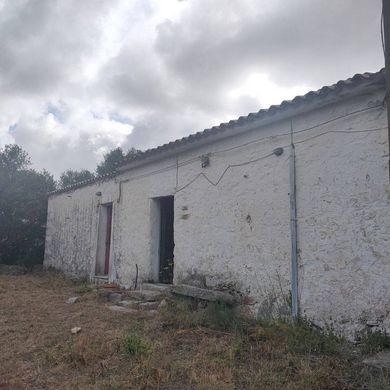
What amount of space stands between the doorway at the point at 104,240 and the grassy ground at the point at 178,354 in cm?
454

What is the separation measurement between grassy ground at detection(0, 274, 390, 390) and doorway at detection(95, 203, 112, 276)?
4.54m

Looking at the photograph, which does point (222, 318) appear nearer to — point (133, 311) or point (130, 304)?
point (133, 311)

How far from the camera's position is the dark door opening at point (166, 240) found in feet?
29.2

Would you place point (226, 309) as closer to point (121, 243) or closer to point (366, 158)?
point (366, 158)

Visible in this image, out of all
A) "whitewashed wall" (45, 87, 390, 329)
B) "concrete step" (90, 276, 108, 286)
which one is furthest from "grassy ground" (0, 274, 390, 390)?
"concrete step" (90, 276, 108, 286)

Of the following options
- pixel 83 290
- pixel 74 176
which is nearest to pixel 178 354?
pixel 83 290

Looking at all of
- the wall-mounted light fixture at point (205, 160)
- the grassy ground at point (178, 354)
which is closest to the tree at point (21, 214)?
the grassy ground at point (178, 354)

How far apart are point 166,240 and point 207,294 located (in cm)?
295

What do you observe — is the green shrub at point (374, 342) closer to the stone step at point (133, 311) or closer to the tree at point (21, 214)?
the stone step at point (133, 311)

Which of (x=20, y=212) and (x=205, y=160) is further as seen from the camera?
(x=20, y=212)

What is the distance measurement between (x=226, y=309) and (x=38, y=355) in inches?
105

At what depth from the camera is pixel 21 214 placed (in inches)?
571

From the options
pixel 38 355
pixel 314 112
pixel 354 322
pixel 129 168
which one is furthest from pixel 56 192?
pixel 354 322

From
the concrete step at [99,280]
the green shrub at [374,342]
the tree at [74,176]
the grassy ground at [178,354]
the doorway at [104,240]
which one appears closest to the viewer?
the grassy ground at [178,354]
